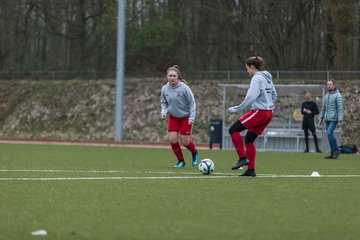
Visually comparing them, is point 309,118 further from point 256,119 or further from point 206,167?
point 256,119

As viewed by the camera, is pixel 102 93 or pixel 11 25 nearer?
pixel 102 93

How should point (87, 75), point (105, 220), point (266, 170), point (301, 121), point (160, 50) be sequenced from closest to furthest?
point (105, 220) → point (266, 170) → point (301, 121) → point (87, 75) → point (160, 50)

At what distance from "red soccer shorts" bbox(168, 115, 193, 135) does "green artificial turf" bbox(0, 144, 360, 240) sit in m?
2.93

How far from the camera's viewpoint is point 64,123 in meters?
45.4

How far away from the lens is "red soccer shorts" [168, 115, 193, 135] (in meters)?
16.8

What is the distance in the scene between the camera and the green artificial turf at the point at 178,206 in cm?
736

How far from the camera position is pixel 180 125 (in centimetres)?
1695

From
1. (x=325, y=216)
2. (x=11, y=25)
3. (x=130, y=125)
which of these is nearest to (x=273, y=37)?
(x=130, y=125)

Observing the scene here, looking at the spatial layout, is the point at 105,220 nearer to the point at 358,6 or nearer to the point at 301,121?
the point at 301,121

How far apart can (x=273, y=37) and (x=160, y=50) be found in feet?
28.3

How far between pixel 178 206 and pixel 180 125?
7920 mm

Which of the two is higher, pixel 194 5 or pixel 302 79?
pixel 194 5

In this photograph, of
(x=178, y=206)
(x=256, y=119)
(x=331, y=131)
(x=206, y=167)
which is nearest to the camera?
(x=178, y=206)

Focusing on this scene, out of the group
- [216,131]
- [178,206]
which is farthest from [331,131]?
[178,206]
